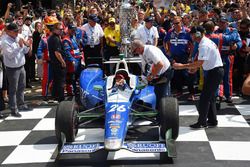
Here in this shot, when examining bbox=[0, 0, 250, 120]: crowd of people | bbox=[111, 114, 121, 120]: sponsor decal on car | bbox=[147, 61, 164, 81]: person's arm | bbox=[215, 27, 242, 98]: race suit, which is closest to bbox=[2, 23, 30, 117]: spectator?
bbox=[0, 0, 250, 120]: crowd of people

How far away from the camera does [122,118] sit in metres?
5.10

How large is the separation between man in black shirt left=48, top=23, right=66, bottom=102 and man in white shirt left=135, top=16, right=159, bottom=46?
1.77 meters

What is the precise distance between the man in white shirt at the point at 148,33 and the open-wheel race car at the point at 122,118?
93.3 inches

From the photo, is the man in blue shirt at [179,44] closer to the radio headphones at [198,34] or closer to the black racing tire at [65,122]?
the radio headphones at [198,34]

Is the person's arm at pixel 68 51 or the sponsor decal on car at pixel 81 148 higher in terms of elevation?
the person's arm at pixel 68 51

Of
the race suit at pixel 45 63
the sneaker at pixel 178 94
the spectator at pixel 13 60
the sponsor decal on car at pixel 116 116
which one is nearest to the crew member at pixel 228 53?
the sneaker at pixel 178 94

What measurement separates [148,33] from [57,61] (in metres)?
2.12

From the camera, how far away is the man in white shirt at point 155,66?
5715mm

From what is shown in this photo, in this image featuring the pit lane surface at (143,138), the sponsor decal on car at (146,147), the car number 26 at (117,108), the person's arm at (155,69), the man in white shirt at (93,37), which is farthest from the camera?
the man in white shirt at (93,37)

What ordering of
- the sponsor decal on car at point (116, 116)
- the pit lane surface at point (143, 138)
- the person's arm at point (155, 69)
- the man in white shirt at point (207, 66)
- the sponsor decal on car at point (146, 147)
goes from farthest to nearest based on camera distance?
the man in white shirt at point (207, 66) < the person's arm at point (155, 69) < the sponsor decal on car at point (116, 116) < the pit lane surface at point (143, 138) < the sponsor decal on car at point (146, 147)

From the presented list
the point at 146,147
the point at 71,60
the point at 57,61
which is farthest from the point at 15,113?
the point at 146,147

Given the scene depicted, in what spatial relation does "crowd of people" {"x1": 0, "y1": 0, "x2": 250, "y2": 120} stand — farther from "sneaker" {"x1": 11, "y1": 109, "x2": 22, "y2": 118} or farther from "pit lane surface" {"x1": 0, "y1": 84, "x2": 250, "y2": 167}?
"pit lane surface" {"x1": 0, "y1": 84, "x2": 250, "y2": 167}

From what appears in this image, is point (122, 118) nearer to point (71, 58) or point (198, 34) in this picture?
point (198, 34)

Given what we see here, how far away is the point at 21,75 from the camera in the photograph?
720 centimetres
